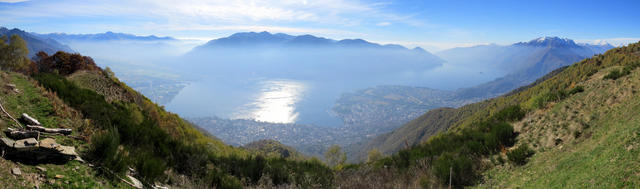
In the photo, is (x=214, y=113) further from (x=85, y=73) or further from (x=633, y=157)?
(x=633, y=157)

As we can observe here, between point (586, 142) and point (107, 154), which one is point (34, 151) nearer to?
point (107, 154)

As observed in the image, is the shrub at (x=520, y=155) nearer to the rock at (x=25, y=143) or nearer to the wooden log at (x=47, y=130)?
the rock at (x=25, y=143)

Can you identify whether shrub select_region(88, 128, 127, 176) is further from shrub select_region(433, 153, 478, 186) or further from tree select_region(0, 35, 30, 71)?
tree select_region(0, 35, 30, 71)

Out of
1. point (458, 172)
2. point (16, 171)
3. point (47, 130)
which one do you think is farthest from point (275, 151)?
point (16, 171)

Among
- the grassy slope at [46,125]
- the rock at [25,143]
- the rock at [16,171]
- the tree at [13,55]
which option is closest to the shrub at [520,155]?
the grassy slope at [46,125]

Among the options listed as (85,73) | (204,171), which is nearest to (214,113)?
(85,73)

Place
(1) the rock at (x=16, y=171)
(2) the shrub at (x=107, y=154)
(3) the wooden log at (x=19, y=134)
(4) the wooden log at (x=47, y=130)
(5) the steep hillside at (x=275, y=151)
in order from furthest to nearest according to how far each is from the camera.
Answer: (5) the steep hillside at (x=275, y=151) → (4) the wooden log at (x=47, y=130) → (2) the shrub at (x=107, y=154) → (3) the wooden log at (x=19, y=134) → (1) the rock at (x=16, y=171)

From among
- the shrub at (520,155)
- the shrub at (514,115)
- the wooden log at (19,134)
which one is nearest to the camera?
the wooden log at (19,134)
